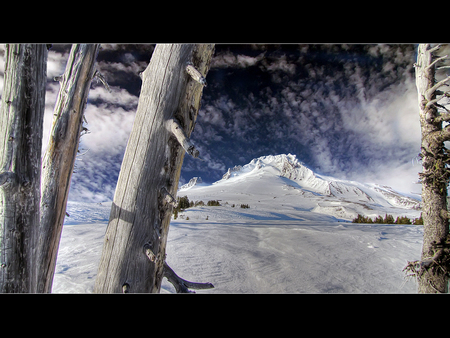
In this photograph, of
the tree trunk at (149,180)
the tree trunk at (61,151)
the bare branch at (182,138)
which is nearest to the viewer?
the bare branch at (182,138)

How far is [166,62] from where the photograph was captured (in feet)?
3.57

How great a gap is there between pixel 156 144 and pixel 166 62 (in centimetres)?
47

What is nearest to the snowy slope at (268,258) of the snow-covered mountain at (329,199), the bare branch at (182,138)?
the snow-covered mountain at (329,199)

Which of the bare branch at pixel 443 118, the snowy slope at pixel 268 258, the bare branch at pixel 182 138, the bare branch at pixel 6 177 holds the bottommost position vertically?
the snowy slope at pixel 268 258

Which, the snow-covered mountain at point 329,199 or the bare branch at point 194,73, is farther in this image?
the snow-covered mountain at point 329,199

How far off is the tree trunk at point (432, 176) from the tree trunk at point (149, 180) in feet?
8.50

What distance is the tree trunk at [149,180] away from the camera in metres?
1.01

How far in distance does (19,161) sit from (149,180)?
2.09 feet

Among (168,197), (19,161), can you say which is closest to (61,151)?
(19,161)

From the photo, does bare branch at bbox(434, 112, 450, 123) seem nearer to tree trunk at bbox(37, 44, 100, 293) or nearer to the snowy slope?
the snowy slope

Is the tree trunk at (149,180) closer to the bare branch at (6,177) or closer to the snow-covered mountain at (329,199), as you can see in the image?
the bare branch at (6,177)

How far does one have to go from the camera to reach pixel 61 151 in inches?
64.6

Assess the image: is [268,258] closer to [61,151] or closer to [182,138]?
[182,138]

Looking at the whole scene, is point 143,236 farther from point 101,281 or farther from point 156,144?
point 156,144
